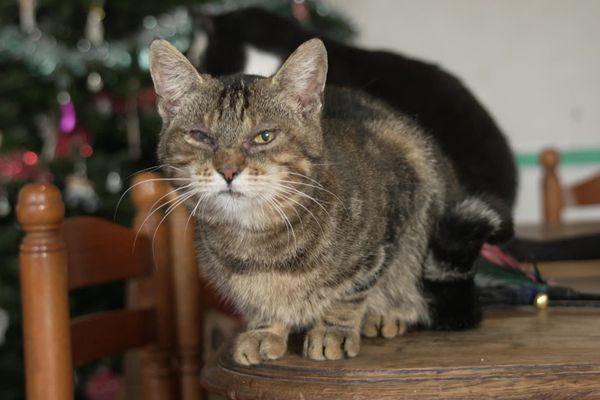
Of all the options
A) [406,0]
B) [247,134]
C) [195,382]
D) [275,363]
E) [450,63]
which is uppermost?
[406,0]

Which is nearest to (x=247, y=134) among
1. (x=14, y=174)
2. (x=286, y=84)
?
(x=286, y=84)

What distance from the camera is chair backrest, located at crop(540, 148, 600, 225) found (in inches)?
90.8

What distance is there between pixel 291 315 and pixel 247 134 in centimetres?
23

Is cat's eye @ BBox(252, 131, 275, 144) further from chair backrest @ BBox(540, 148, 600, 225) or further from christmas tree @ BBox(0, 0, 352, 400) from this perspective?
chair backrest @ BBox(540, 148, 600, 225)

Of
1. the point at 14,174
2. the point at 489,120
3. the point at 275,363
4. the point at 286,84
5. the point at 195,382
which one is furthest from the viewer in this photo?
the point at 14,174

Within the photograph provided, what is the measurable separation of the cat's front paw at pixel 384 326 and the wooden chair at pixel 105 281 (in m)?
0.31

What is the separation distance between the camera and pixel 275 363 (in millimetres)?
855

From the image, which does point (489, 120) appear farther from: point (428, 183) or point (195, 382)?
point (195, 382)

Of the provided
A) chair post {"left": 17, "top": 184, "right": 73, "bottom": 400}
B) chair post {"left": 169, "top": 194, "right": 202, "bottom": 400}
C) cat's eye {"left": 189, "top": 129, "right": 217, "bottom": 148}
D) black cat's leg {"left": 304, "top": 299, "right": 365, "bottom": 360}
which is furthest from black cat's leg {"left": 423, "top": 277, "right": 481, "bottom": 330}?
chair post {"left": 169, "top": 194, "right": 202, "bottom": 400}

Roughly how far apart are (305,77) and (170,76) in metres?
0.18

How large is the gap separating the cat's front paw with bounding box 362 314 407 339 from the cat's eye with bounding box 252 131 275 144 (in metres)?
0.27

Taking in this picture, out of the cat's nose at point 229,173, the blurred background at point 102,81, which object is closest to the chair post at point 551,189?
the blurred background at point 102,81

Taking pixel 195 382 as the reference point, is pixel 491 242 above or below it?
above

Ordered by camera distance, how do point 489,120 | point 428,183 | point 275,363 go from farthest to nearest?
point 489,120, point 428,183, point 275,363
